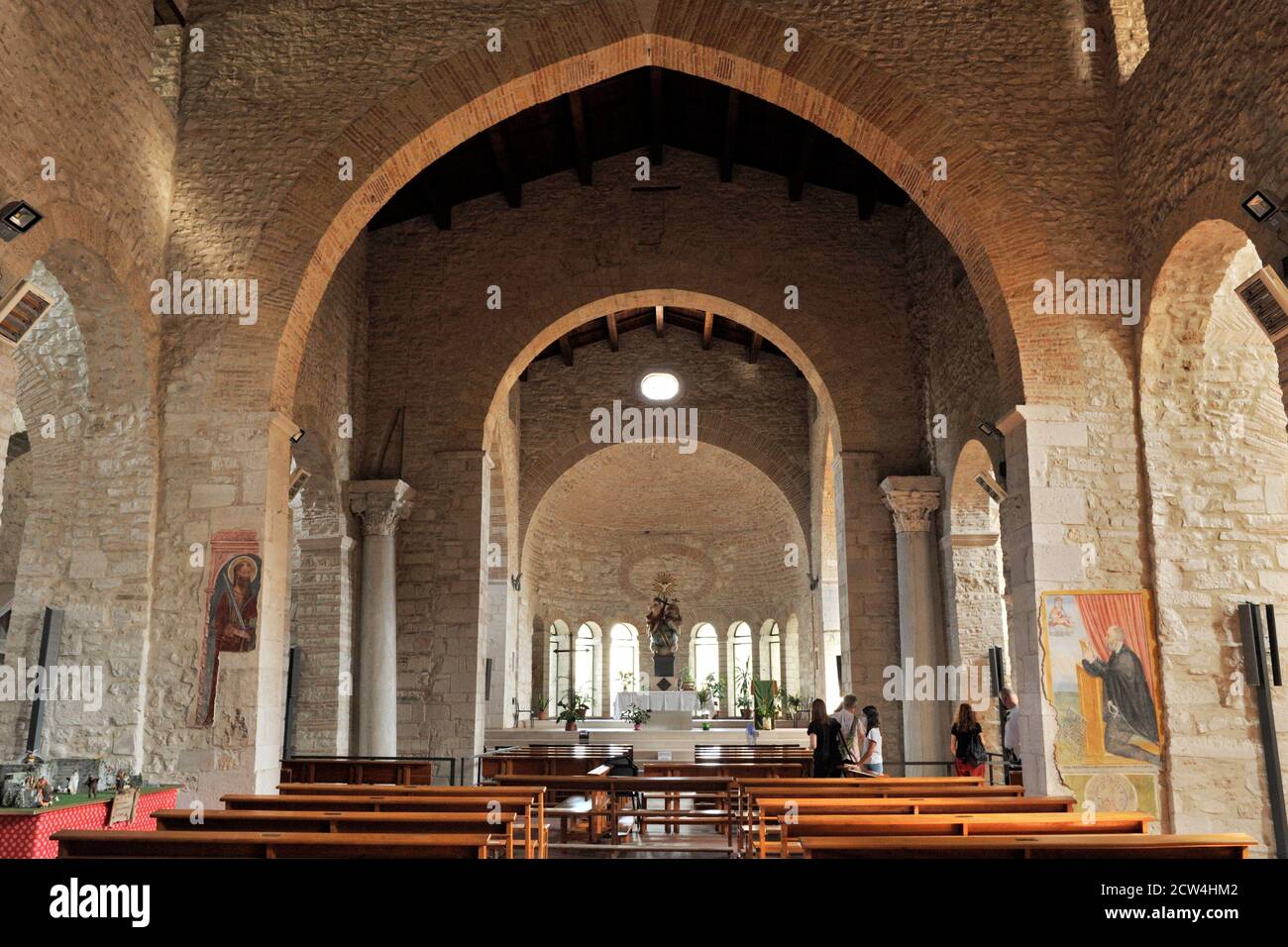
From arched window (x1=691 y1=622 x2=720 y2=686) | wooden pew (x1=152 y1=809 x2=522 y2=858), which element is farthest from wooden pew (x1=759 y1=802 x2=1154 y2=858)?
arched window (x1=691 y1=622 x2=720 y2=686)

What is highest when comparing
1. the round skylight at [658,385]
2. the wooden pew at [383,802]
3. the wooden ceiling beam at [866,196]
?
the wooden ceiling beam at [866,196]

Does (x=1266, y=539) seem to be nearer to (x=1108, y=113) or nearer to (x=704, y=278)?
(x=1108, y=113)

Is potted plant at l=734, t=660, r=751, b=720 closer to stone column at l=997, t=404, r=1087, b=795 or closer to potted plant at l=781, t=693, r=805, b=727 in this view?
potted plant at l=781, t=693, r=805, b=727

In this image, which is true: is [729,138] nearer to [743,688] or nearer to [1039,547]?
[1039,547]

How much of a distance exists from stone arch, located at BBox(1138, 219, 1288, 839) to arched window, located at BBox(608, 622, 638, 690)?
17998 mm

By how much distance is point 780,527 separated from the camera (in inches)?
979

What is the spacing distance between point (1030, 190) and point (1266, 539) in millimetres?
3716

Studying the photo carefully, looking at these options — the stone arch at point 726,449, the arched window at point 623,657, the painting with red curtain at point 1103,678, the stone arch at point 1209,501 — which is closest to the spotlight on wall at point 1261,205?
the stone arch at point 1209,501

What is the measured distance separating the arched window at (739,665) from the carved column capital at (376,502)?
41.8 feet

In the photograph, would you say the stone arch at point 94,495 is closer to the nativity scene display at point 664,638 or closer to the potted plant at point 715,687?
the nativity scene display at point 664,638

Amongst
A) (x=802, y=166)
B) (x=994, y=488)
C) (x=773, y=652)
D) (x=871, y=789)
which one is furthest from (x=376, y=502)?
(x=773, y=652)

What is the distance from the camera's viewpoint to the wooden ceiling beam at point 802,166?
14376mm

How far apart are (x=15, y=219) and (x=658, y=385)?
14709mm
